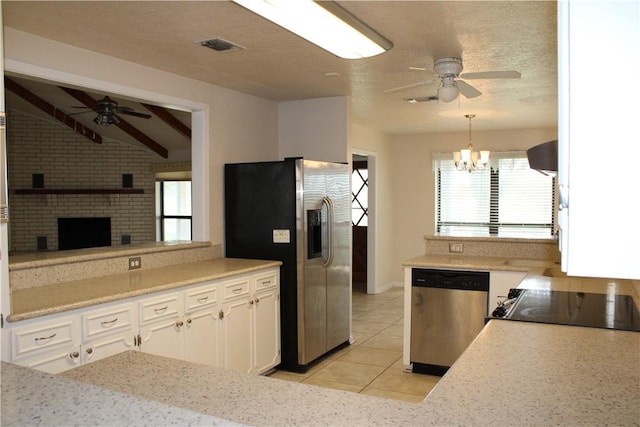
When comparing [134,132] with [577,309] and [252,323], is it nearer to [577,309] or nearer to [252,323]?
[252,323]

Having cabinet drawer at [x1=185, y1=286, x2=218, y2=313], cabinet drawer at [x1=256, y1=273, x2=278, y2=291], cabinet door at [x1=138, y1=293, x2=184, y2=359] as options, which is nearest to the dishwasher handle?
cabinet drawer at [x1=256, y1=273, x2=278, y2=291]

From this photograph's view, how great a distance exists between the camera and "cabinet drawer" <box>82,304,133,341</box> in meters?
2.68

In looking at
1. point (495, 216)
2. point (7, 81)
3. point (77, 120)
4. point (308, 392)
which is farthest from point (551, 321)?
point (77, 120)

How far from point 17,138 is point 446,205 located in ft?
21.1

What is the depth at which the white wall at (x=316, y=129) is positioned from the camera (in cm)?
504

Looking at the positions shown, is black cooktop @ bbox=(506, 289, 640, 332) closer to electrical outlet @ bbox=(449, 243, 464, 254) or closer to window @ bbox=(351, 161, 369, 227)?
electrical outlet @ bbox=(449, 243, 464, 254)

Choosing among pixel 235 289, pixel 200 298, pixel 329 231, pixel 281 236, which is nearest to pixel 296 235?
pixel 281 236

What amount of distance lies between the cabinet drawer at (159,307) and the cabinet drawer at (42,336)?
45cm

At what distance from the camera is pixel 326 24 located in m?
2.62

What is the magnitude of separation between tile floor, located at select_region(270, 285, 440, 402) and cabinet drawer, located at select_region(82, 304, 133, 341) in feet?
5.31

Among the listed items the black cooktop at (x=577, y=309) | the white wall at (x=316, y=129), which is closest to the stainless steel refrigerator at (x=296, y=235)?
the white wall at (x=316, y=129)

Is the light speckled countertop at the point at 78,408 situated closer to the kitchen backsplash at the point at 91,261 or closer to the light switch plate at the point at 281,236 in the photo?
the kitchen backsplash at the point at 91,261

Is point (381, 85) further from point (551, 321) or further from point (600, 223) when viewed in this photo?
point (600, 223)

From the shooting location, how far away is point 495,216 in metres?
7.82
